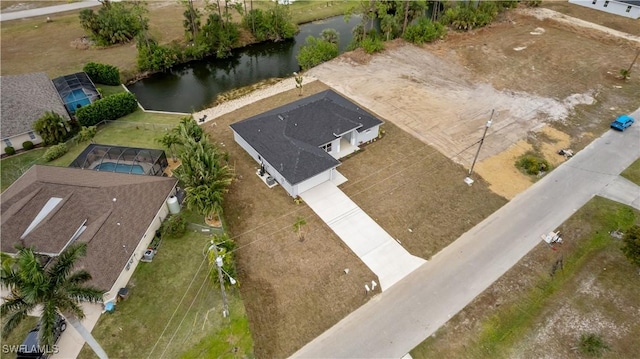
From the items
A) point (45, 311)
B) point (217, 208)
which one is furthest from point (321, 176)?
point (45, 311)

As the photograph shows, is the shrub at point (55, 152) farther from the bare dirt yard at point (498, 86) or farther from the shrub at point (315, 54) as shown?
the shrub at point (315, 54)

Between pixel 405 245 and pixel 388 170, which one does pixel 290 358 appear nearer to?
pixel 405 245

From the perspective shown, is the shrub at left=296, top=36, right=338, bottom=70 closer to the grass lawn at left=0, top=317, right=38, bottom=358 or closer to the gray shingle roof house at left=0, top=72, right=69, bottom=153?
the gray shingle roof house at left=0, top=72, right=69, bottom=153

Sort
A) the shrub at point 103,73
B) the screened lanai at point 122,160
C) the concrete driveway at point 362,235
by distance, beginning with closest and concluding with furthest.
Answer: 1. the concrete driveway at point 362,235
2. the screened lanai at point 122,160
3. the shrub at point 103,73

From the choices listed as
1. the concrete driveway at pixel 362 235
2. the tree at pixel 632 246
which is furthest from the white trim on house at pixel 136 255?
the tree at pixel 632 246

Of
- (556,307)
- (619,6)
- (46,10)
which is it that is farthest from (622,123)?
(46,10)

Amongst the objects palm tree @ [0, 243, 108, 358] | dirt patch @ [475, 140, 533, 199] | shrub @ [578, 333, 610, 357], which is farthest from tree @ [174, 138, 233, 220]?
shrub @ [578, 333, 610, 357]

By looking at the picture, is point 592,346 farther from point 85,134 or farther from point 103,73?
point 103,73
